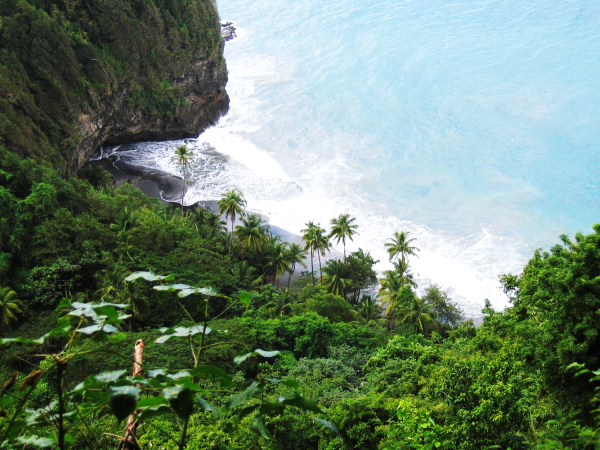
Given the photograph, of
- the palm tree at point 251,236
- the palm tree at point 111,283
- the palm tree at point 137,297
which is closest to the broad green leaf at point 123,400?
the palm tree at point 111,283

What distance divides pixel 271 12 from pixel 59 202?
78334 mm

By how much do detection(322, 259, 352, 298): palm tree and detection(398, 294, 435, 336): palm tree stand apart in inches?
262

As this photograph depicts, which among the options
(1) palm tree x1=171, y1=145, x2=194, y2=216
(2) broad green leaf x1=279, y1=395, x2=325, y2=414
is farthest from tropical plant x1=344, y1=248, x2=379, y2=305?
(2) broad green leaf x1=279, y1=395, x2=325, y2=414

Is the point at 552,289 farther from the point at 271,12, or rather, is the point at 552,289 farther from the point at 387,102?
the point at 271,12

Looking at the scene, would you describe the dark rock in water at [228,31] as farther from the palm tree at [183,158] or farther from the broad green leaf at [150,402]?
the broad green leaf at [150,402]

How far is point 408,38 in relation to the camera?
88.5m

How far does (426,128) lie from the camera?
6919 cm

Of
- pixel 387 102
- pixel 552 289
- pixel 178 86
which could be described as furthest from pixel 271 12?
pixel 552 289

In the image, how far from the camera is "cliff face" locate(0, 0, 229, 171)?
44094mm

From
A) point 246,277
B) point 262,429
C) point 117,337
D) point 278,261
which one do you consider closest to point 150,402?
point 262,429

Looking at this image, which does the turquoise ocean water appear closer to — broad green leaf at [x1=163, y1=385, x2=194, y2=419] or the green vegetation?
the green vegetation

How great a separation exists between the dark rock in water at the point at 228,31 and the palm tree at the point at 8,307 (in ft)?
244

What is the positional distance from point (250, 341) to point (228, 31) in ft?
263

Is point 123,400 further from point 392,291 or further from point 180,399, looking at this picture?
point 392,291
